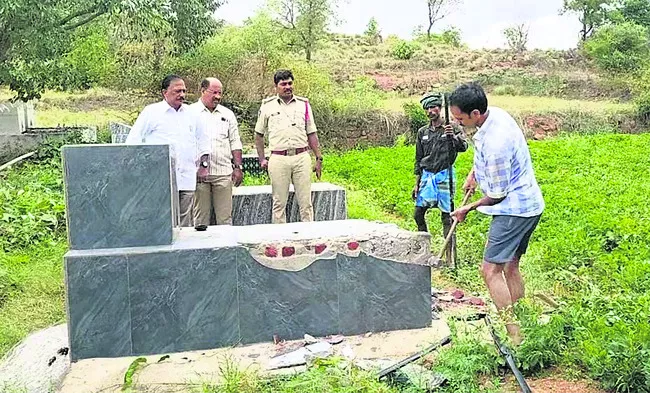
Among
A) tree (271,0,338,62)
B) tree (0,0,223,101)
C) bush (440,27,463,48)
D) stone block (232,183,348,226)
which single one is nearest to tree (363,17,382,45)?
A: bush (440,27,463,48)

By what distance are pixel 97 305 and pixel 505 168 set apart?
260 cm

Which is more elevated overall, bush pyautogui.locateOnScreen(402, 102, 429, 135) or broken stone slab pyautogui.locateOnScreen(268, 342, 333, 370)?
bush pyautogui.locateOnScreen(402, 102, 429, 135)

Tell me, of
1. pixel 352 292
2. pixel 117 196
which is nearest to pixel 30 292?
pixel 117 196

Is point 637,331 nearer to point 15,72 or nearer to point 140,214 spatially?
point 140,214

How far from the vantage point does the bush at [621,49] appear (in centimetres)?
3123

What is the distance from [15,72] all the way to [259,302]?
13.5m

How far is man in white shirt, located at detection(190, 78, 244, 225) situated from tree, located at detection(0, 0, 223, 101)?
6621mm

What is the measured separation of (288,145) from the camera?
7.29 meters

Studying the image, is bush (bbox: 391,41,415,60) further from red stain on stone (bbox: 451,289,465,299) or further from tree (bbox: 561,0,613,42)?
red stain on stone (bbox: 451,289,465,299)

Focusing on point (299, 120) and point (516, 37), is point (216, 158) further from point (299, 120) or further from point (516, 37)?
point (516, 37)

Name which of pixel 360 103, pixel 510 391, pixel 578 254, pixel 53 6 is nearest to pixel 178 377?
pixel 510 391

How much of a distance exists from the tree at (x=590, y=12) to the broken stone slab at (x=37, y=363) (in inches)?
1654

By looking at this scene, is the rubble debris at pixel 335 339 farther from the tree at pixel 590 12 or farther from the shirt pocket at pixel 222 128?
the tree at pixel 590 12

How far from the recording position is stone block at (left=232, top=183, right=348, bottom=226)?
7.84m
